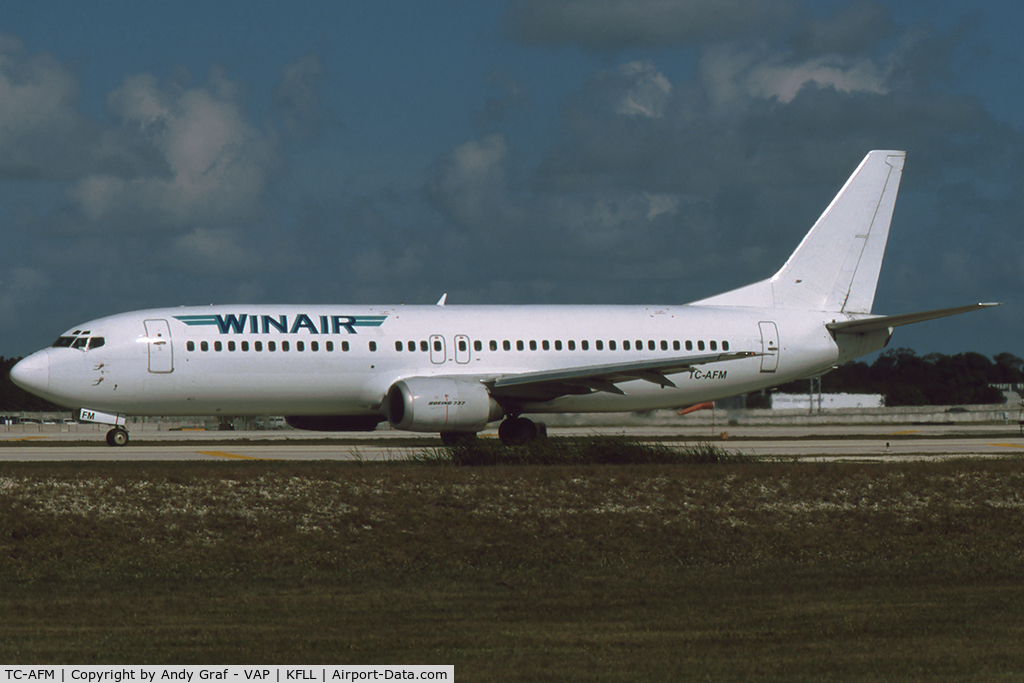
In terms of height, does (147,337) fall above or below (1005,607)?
above

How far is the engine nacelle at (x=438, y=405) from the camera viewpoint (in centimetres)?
3073

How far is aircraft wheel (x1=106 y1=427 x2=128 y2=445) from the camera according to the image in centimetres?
3384

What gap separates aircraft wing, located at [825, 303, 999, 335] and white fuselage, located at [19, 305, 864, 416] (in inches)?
53.8

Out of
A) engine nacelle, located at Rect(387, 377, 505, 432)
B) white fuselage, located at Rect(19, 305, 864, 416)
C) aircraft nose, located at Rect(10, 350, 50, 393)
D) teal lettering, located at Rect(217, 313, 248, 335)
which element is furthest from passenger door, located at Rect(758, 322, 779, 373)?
aircraft nose, located at Rect(10, 350, 50, 393)

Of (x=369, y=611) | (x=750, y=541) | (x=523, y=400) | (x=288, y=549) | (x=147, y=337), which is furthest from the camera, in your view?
(x=523, y=400)

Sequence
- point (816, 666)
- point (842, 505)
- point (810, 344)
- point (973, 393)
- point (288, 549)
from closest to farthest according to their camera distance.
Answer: point (816, 666) < point (288, 549) < point (842, 505) < point (810, 344) < point (973, 393)

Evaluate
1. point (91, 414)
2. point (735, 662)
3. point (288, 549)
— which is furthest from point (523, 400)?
point (735, 662)

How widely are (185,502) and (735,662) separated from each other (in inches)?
393

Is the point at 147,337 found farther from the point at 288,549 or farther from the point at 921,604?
the point at 921,604

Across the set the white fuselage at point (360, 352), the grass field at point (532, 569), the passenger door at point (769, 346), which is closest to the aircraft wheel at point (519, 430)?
the white fuselage at point (360, 352)

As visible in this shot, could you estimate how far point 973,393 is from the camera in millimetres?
82938

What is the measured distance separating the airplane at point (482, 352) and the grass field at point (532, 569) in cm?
844

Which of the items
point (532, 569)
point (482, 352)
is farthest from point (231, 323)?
point (532, 569)

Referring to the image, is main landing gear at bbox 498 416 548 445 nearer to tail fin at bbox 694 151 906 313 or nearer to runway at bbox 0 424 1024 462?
runway at bbox 0 424 1024 462
